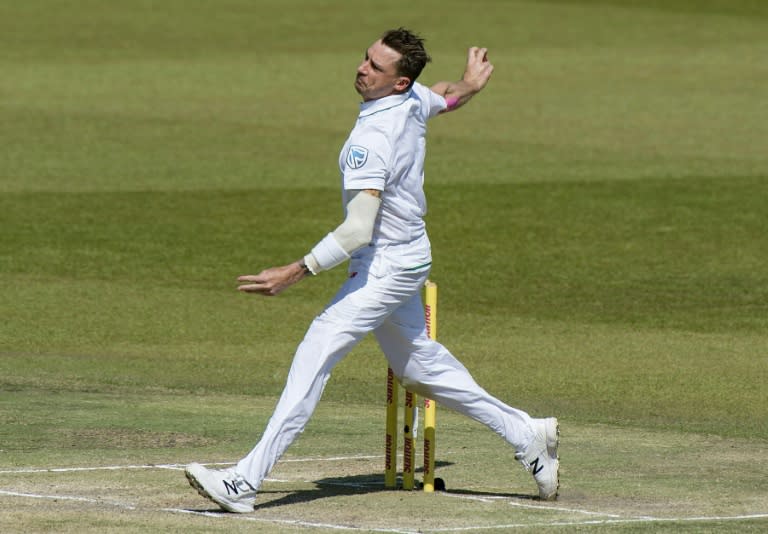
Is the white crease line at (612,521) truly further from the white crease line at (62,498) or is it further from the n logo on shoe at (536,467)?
the white crease line at (62,498)

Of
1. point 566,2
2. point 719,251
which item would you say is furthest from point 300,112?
point 566,2

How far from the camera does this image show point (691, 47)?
4794 centimetres

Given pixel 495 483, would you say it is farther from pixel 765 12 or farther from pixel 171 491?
pixel 765 12

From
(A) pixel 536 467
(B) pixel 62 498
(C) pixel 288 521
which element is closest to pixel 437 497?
(A) pixel 536 467

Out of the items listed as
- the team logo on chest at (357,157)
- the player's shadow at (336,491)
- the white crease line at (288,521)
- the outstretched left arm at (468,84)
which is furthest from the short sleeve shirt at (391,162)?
the white crease line at (288,521)

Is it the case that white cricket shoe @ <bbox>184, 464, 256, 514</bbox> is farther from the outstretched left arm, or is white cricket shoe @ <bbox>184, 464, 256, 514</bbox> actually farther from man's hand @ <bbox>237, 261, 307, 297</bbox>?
the outstretched left arm

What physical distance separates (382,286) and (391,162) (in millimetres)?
668

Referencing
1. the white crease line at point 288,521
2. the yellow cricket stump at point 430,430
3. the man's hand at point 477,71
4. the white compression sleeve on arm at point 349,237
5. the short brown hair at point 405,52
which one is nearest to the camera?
the white crease line at point 288,521

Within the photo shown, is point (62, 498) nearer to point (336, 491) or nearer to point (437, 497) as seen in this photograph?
point (336, 491)

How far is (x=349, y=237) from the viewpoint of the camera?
29.2 feet

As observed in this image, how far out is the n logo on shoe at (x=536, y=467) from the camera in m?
9.45

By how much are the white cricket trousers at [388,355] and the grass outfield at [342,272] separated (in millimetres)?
395

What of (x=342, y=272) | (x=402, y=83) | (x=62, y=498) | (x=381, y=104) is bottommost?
(x=62, y=498)

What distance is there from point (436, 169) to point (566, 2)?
29.5 m
